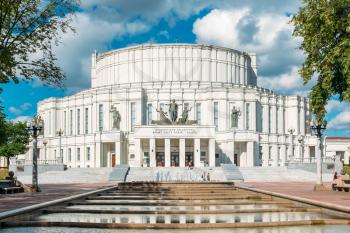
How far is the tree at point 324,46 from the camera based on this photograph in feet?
105

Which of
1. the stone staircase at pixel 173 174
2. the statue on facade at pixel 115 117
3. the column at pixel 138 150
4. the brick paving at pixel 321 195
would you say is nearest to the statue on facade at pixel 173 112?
the column at pixel 138 150

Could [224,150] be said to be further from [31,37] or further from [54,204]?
[54,204]

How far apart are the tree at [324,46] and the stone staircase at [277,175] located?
24.0 meters

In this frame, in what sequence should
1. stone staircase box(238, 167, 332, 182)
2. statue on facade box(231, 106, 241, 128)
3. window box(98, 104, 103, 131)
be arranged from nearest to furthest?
stone staircase box(238, 167, 332, 182) < statue on facade box(231, 106, 241, 128) < window box(98, 104, 103, 131)

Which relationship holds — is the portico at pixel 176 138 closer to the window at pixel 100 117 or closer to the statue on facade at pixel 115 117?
the statue on facade at pixel 115 117

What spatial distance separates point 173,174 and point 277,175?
41.1 feet

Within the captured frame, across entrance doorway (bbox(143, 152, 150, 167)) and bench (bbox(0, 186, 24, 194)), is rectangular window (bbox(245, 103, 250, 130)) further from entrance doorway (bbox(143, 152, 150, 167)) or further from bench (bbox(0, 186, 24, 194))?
bench (bbox(0, 186, 24, 194))

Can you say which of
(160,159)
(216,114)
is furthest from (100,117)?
(216,114)

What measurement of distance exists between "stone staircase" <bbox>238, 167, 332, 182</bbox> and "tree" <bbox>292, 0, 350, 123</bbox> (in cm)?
2397

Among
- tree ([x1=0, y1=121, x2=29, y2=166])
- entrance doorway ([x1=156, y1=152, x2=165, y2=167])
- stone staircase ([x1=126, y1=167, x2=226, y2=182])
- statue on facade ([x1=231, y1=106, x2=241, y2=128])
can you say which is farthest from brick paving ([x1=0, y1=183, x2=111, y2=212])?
tree ([x1=0, y1=121, x2=29, y2=166])

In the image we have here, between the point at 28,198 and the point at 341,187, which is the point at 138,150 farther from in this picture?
the point at 28,198

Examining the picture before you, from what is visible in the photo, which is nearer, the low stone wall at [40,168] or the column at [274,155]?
the low stone wall at [40,168]

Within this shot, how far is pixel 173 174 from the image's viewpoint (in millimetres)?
63719

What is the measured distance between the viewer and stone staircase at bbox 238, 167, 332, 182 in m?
59.0
